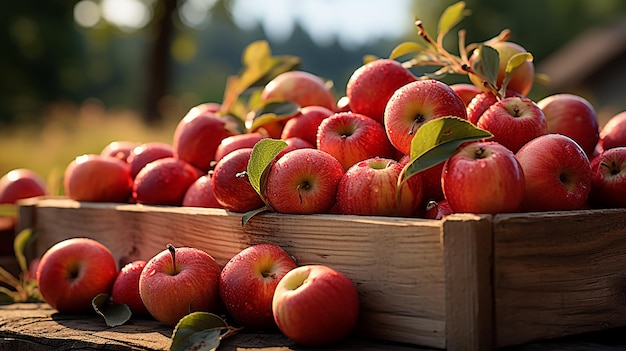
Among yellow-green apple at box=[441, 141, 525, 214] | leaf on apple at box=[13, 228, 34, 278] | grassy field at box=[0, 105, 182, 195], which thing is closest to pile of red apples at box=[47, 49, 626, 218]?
yellow-green apple at box=[441, 141, 525, 214]

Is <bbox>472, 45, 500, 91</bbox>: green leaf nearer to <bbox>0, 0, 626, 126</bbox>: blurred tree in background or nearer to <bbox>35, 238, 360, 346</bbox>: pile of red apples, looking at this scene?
<bbox>35, 238, 360, 346</bbox>: pile of red apples

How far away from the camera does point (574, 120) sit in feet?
5.20

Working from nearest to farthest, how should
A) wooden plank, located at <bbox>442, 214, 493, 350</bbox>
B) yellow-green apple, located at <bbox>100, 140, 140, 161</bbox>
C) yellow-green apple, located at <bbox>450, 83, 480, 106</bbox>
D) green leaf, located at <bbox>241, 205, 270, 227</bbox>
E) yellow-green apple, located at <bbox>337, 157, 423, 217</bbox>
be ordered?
wooden plank, located at <bbox>442, 214, 493, 350</bbox>
yellow-green apple, located at <bbox>337, 157, 423, 217</bbox>
green leaf, located at <bbox>241, 205, 270, 227</bbox>
yellow-green apple, located at <bbox>450, 83, 480, 106</bbox>
yellow-green apple, located at <bbox>100, 140, 140, 161</bbox>

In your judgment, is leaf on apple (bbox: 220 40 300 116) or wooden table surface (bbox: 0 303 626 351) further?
leaf on apple (bbox: 220 40 300 116)

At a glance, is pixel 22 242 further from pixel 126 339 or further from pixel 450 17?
pixel 450 17

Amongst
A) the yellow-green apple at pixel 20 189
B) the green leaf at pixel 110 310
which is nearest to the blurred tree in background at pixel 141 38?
the yellow-green apple at pixel 20 189

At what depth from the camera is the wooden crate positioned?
1153 millimetres

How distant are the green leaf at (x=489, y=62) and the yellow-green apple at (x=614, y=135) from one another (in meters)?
0.33

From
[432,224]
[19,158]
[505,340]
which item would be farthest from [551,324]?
[19,158]

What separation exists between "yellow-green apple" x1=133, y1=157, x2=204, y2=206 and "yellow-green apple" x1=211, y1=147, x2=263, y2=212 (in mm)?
282

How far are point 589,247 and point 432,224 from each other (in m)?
0.30

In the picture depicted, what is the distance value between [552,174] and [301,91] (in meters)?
0.80

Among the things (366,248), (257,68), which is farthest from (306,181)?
(257,68)

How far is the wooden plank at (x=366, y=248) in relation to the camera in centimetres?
121
